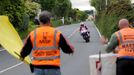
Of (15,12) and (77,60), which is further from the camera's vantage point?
(15,12)

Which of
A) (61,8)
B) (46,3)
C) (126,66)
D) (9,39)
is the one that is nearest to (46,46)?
(9,39)

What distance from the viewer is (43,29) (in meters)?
8.08

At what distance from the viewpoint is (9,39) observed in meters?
8.20

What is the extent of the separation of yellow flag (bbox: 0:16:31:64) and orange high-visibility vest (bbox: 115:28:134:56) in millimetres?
1641

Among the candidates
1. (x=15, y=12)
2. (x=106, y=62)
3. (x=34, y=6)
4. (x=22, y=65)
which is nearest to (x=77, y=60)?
(x=22, y=65)

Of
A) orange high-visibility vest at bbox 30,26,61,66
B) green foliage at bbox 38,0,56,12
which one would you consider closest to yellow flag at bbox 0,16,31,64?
orange high-visibility vest at bbox 30,26,61,66

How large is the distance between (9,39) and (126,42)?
204cm

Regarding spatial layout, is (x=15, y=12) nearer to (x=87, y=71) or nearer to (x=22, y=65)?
(x=22, y=65)

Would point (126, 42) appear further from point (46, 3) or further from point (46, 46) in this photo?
point (46, 3)

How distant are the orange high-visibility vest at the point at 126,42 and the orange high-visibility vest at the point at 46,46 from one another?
4.45 ft

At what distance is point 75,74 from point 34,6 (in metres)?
42.4

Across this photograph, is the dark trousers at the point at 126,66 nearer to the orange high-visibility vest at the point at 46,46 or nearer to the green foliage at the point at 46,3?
the orange high-visibility vest at the point at 46,46

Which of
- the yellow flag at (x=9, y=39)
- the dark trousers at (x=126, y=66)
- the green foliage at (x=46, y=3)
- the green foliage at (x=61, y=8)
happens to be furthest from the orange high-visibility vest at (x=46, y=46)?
the green foliage at (x=61, y=8)

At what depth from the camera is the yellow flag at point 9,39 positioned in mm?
8086
